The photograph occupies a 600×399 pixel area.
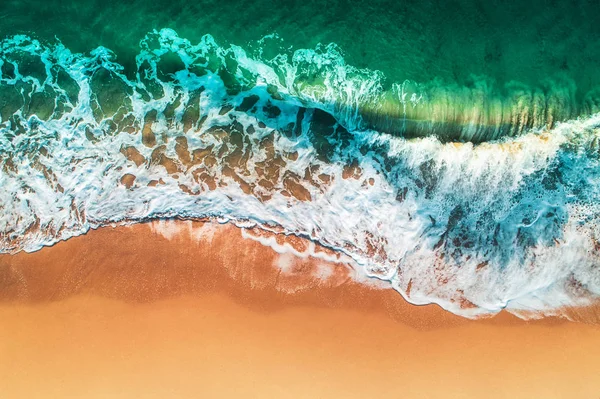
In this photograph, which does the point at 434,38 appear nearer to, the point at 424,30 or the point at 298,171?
the point at 424,30

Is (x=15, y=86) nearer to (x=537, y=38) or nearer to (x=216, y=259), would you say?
(x=216, y=259)

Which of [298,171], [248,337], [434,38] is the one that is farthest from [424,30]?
[248,337]

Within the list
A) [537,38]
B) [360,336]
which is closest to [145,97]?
[360,336]

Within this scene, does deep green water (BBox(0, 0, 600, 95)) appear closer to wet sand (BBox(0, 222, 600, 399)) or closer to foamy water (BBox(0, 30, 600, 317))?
foamy water (BBox(0, 30, 600, 317))

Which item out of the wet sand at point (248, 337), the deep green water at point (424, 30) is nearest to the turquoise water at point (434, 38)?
the deep green water at point (424, 30)

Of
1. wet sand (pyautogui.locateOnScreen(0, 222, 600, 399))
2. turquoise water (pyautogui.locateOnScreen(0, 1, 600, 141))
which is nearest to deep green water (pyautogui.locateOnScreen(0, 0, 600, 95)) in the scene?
turquoise water (pyautogui.locateOnScreen(0, 1, 600, 141))
